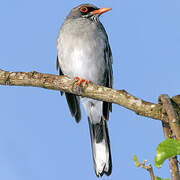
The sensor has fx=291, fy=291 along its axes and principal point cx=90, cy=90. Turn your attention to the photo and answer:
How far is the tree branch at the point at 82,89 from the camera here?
178 inches

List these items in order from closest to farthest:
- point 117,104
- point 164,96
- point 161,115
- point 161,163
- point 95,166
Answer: point 161,163 < point 164,96 < point 161,115 < point 117,104 < point 95,166

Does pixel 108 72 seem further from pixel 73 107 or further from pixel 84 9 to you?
pixel 84 9

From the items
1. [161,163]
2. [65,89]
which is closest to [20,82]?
[65,89]

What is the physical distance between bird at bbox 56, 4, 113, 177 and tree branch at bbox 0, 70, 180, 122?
46.4 inches

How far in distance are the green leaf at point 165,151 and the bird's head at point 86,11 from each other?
19.6ft

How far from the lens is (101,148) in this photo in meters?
7.48

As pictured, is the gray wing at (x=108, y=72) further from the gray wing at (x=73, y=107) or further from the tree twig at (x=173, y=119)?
the tree twig at (x=173, y=119)

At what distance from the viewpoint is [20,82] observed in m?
5.62

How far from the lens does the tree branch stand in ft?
14.8

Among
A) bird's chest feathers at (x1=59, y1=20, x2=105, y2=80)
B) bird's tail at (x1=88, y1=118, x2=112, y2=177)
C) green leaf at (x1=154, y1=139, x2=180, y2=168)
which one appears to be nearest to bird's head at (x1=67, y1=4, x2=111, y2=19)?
bird's chest feathers at (x1=59, y1=20, x2=105, y2=80)

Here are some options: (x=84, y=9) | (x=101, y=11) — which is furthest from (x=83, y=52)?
(x=84, y=9)

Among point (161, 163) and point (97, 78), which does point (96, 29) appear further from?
point (161, 163)

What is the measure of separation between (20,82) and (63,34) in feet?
7.80

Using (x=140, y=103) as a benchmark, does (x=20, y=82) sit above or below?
above
